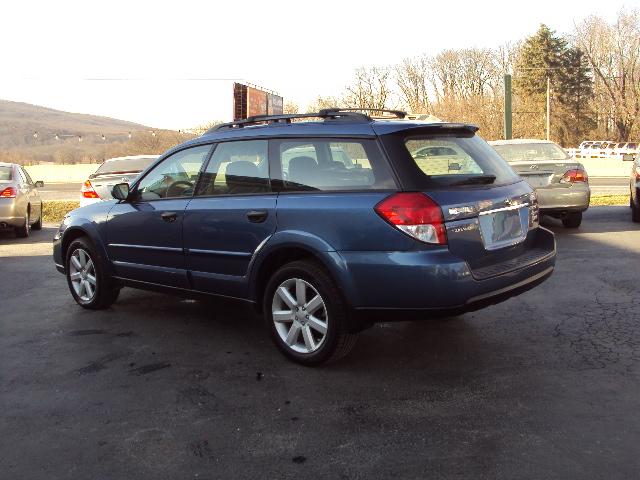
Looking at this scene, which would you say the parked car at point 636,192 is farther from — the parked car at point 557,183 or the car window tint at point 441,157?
the car window tint at point 441,157

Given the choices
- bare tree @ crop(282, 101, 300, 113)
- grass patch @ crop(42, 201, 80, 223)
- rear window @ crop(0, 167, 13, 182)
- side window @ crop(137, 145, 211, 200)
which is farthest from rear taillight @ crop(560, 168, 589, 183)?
bare tree @ crop(282, 101, 300, 113)

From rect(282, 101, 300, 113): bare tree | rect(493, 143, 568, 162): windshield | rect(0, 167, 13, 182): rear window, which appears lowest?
rect(0, 167, 13, 182): rear window

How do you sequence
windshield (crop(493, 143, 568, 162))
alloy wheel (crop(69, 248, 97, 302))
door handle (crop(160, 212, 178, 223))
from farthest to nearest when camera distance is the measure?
windshield (crop(493, 143, 568, 162))
alloy wheel (crop(69, 248, 97, 302))
door handle (crop(160, 212, 178, 223))

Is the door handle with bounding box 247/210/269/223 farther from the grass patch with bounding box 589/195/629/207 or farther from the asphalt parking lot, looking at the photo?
the grass patch with bounding box 589/195/629/207

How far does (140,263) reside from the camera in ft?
19.3

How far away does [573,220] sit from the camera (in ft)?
37.9

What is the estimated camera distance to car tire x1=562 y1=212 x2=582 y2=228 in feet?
37.7

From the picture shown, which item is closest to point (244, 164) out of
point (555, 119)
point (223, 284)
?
point (223, 284)

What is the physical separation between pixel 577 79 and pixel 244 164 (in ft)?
237

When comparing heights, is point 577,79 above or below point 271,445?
above

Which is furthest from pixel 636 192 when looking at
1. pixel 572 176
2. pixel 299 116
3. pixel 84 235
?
pixel 84 235

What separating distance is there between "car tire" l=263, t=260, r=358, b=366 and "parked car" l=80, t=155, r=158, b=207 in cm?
751

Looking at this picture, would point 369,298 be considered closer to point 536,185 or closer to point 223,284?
point 223,284

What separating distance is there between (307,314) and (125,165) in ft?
30.0
